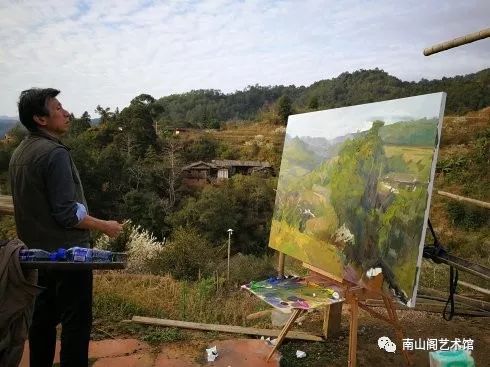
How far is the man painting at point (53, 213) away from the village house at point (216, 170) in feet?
81.4

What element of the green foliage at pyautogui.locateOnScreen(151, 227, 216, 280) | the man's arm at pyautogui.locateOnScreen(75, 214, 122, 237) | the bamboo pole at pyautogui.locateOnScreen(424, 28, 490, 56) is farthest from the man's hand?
the green foliage at pyautogui.locateOnScreen(151, 227, 216, 280)

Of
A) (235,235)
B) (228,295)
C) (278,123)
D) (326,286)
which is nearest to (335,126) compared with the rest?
(326,286)

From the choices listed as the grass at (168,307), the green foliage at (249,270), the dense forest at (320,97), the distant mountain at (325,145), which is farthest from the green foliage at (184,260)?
the distant mountain at (325,145)

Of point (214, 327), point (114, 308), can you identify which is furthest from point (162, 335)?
point (114, 308)

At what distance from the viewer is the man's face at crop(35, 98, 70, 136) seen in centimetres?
186

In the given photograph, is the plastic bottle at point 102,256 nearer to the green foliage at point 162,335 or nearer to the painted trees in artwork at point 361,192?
the painted trees in artwork at point 361,192

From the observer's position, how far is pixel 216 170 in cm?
2959

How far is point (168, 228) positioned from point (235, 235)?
143 inches

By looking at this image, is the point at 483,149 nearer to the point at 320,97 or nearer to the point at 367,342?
the point at 367,342

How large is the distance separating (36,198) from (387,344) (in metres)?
2.88

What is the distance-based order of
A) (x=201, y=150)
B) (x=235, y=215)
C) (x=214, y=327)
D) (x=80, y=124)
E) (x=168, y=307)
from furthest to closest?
(x=201, y=150) → (x=80, y=124) → (x=235, y=215) → (x=168, y=307) → (x=214, y=327)

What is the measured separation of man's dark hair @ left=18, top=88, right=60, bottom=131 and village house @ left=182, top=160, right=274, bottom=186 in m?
24.9

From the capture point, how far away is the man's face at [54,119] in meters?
1.86

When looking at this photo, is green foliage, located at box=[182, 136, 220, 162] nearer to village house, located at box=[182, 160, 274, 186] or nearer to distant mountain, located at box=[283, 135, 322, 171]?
village house, located at box=[182, 160, 274, 186]
